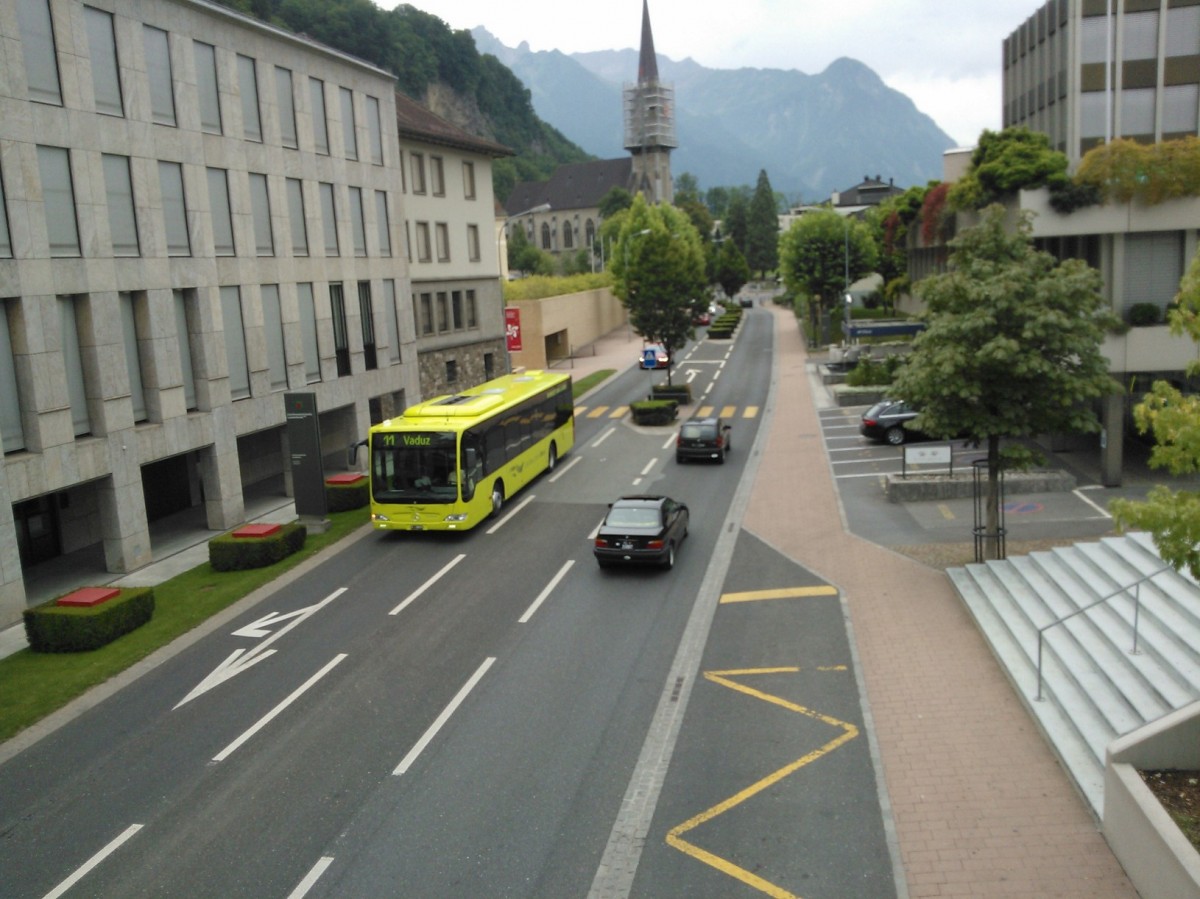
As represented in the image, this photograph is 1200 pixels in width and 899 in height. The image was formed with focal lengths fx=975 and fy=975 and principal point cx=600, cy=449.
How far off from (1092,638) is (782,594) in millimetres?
6558

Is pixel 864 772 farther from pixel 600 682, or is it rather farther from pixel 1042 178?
pixel 1042 178

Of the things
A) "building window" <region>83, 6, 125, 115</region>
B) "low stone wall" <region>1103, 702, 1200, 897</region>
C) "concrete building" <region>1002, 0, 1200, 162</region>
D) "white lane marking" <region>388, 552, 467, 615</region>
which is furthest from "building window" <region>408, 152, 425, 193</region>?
"low stone wall" <region>1103, 702, 1200, 897</region>

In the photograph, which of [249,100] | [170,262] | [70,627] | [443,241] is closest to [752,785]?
[70,627]

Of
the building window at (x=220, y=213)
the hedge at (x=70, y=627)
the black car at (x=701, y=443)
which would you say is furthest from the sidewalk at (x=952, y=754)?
the building window at (x=220, y=213)

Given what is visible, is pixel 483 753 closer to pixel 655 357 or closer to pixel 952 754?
pixel 952 754

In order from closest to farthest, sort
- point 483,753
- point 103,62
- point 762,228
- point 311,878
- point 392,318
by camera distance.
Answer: point 311,878 < point 483,753 < point 103,62 < point 392,318 < point 762,228

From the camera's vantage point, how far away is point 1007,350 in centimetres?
1873

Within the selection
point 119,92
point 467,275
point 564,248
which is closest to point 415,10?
point 564,248

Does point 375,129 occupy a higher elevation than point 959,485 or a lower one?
higher

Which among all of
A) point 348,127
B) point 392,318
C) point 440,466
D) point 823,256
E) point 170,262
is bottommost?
point 440,466

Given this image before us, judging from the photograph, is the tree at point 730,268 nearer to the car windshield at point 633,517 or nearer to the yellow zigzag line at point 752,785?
the car windshield at point 633,517

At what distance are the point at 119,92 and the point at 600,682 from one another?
19232mm

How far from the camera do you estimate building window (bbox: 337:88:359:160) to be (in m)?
34.5

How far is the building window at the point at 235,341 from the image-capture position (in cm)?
2827
